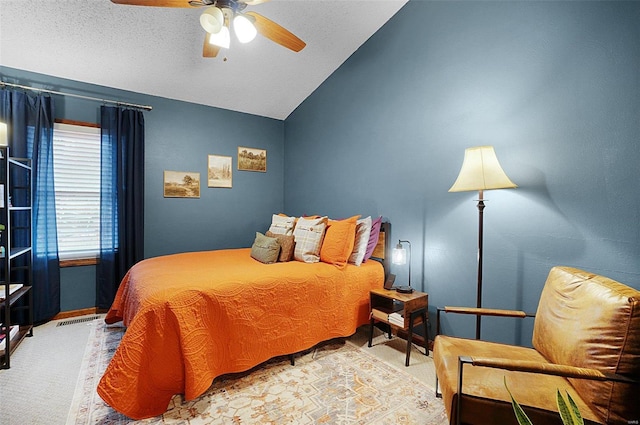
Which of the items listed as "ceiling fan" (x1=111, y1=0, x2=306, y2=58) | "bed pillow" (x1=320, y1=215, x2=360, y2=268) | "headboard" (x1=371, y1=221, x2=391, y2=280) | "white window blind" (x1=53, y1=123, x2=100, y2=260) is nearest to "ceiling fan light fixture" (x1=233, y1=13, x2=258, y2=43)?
"ceiling fan" (x1=111, y1=0, x2=306, y2=58)

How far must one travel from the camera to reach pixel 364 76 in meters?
3.48

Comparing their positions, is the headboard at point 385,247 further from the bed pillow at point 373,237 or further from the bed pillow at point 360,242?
the bed pillow at point 360,242

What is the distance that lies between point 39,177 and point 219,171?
1.94 meters

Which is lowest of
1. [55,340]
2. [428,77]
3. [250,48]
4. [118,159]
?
[55,340]

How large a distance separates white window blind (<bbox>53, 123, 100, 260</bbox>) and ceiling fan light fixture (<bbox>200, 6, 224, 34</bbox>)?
2584mm

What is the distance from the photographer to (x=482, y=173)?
2066mm

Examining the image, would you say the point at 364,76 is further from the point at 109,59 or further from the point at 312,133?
the point at 109,59

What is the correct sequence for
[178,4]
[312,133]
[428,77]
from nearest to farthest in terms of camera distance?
[178,4], [428,77], [312,133]

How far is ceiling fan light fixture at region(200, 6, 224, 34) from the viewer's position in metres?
1.86

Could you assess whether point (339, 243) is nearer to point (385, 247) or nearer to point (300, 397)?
point (385, 247)

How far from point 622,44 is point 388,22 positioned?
2.09 m

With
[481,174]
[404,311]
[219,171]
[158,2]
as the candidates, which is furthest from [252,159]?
[481,174]

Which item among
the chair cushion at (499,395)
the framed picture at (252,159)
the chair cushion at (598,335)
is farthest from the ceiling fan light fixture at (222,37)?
the chair cushion at (598,335)

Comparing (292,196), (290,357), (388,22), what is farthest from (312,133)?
(290,357)
